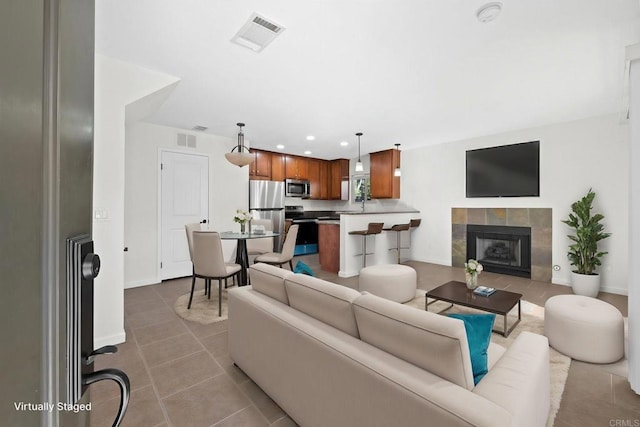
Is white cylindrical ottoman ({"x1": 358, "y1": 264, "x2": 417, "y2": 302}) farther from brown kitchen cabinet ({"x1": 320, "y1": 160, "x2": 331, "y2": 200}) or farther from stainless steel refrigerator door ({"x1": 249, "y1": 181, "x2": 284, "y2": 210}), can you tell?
brown kitchen cabinet ({"x1": 320, "y1": 160, "x2": 331, "y2": 200})

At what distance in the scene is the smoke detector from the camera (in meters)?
1.87

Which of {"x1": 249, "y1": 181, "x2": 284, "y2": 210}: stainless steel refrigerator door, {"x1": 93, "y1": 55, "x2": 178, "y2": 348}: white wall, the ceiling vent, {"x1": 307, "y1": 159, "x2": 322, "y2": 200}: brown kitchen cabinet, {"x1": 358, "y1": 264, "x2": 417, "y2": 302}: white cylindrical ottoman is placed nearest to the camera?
the ceiling vent

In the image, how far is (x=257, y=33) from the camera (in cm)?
217

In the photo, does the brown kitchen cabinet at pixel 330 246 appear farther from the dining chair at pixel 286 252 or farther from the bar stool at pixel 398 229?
the dining chair at pixel 286 252

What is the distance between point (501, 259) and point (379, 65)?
172 inches

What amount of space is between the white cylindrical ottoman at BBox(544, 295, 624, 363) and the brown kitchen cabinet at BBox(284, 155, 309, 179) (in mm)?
5468

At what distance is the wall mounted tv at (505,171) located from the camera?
4.71 m

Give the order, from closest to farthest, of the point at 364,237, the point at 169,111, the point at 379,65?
the point at 379,65 → the point at 169,111 → the point at 364,237

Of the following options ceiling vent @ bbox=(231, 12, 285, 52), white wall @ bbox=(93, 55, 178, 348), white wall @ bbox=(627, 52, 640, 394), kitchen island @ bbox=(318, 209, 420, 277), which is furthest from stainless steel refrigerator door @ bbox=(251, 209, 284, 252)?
white wall @ bbox=(627, 52, 640, 394)

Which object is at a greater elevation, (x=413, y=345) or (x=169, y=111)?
(x=169, y=111)

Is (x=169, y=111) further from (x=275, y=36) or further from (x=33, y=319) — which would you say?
(x=33, y=319)

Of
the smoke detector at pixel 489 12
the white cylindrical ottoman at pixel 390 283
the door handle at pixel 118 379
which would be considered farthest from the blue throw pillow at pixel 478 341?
the white cylindrical ottoman at pixel 390 283

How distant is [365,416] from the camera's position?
1148 mm

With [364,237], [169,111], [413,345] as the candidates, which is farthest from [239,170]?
[413,345]
